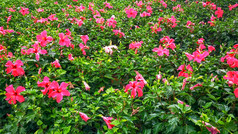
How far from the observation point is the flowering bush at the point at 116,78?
1533mm

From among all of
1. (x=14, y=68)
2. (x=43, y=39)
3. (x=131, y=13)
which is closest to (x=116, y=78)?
(x=43, y=39)

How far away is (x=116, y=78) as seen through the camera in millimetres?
2424

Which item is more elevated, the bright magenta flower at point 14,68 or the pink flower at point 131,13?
the pink flower at point 131,13

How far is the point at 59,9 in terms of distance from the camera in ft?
13.8

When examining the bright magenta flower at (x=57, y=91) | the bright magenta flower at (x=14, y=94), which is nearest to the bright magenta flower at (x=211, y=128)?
the bright magenta flower at (x=57, y=91)

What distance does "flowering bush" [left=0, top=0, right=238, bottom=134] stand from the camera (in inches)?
60.4

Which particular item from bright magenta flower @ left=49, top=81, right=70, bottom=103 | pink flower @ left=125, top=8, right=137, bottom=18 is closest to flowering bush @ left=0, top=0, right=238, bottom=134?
bright magenta flower @ left=49, top=81, right=70, bottom=103

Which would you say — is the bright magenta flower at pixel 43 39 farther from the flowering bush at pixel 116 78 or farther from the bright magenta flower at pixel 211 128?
the bright magenta flower at pixel 211 128

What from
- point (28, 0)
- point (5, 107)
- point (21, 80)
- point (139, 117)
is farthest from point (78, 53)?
point (28, 0)

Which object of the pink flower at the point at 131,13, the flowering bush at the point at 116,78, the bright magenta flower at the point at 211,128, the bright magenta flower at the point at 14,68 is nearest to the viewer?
the bright magenta flower at the point at 211,128

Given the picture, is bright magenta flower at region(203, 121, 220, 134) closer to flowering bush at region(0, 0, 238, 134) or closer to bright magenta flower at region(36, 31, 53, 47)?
flowering bush at region(0, 0, 238, 134)

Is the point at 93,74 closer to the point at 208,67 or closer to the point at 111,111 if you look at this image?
the point at 111,111

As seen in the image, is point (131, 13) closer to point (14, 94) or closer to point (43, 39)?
point (43, 39)

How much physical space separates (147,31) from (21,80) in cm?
232
